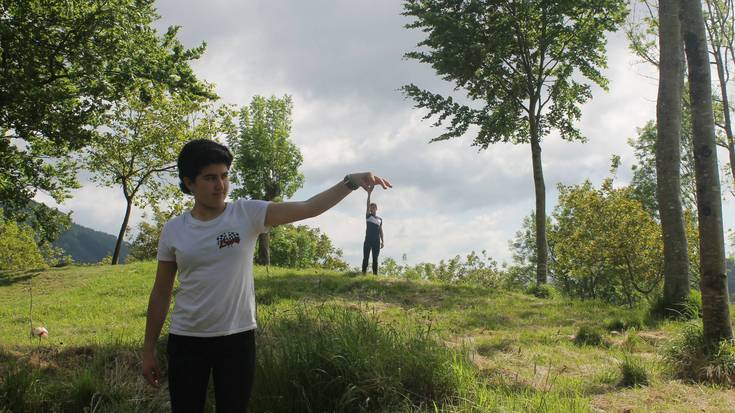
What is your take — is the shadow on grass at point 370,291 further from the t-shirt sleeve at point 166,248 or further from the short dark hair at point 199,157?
the short dark hair at point 199,157

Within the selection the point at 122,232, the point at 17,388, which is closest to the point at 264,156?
the point at 122,232

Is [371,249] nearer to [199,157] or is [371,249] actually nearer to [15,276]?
[199,157]

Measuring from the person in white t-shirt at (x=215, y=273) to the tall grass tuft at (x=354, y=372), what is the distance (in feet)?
4.90

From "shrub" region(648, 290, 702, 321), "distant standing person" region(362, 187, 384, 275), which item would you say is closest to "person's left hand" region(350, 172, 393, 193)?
"shrub" region(648, 290, 702, 321)

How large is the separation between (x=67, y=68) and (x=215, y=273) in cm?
1125

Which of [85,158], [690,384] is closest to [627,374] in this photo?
[690,384]

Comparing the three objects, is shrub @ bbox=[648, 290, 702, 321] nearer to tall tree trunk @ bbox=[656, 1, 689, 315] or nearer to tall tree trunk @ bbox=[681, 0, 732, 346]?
tall tree trunk @ bbox=[656, 1, 689, 315]

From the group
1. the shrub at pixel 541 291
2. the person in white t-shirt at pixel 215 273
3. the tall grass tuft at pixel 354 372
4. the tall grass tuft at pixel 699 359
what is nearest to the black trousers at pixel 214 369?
the person in white t-shirt at pixel 215 273

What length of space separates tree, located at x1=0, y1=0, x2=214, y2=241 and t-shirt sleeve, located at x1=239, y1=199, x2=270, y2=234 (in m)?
8.68

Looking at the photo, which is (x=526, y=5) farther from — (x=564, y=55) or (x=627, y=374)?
(x=627, y=374)

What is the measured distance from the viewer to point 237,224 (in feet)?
10.3

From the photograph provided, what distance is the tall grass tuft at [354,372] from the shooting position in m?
4.54

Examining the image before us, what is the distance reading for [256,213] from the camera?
320 cm

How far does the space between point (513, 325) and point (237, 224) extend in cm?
804
